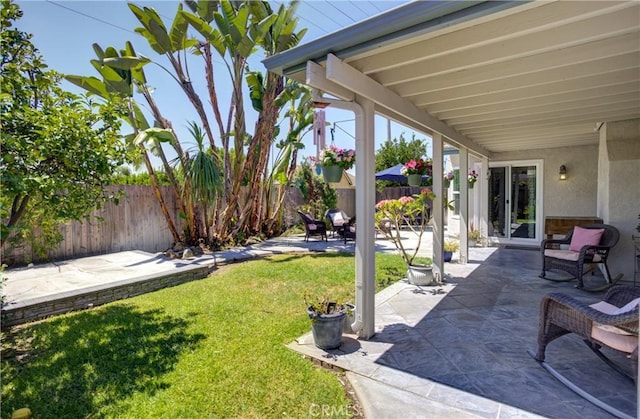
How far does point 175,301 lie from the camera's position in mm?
5051

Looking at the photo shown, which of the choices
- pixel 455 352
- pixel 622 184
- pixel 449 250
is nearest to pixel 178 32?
pixel 449 250

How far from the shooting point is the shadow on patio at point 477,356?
258 cm

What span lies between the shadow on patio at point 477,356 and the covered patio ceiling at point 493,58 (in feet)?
8.58

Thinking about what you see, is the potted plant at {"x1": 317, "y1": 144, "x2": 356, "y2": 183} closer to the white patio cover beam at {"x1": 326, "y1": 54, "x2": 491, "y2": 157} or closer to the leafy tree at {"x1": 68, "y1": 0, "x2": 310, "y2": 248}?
the white patio cover beam at {"x1": 326, "y1": 54, "x2": 491, "y2": 157}

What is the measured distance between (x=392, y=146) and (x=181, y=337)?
69.1 feet

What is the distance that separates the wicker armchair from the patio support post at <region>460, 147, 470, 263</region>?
4307 millimetres

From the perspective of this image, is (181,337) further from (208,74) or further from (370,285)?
(208,74)

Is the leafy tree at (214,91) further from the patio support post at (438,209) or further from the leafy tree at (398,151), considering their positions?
the leafy tree at (398,151)

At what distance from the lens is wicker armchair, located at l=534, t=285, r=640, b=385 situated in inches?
95.6

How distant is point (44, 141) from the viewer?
261cm

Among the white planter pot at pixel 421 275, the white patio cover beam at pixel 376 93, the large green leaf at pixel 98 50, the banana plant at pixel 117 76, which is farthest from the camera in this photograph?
the large green leaf at pixel 98 50

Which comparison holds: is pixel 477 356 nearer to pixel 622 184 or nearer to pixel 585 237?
pixel 585 237

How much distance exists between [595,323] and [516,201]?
27.7 ft

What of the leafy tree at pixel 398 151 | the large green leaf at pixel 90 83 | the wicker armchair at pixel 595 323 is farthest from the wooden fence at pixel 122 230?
the leafy tree at pixel 398 151
